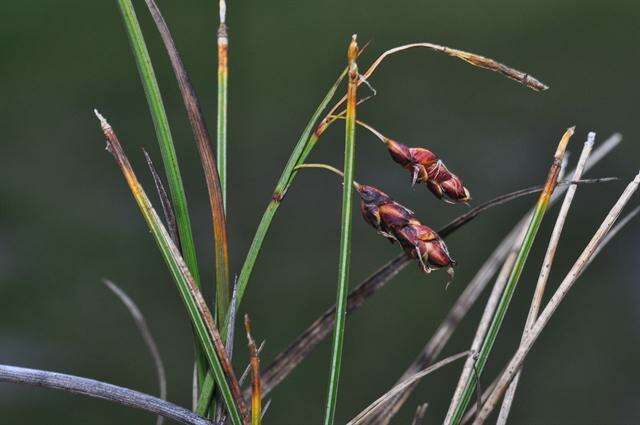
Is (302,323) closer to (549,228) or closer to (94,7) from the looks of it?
(549,228)

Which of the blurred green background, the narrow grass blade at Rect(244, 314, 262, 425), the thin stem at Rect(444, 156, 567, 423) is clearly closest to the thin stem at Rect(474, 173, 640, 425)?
the thin stem at Rect(444, 156, 567, 423)

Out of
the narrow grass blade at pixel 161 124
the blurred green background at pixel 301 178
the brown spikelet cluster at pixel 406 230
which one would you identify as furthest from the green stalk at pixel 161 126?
the blurred green background at pixel 301 178

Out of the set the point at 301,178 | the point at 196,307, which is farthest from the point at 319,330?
the point at 301,178

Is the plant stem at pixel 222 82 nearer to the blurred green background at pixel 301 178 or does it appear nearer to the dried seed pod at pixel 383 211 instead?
the dried seed pod at pixel 383 211

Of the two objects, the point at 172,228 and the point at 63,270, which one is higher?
the point at 172,228

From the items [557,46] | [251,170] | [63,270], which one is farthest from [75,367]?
[557,46]
